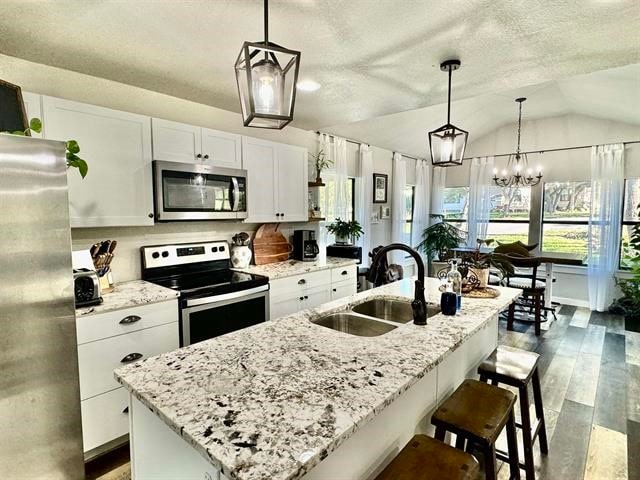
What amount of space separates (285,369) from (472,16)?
6.10 feet

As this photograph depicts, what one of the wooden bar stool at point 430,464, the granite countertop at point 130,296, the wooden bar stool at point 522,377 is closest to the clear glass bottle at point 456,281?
the wooden bar stool at point 522,377

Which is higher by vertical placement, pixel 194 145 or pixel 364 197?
pixel 194 145

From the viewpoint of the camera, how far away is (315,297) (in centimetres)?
327

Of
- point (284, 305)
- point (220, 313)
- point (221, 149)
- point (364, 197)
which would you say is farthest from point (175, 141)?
point (364, 197)

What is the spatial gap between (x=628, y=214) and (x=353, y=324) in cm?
549

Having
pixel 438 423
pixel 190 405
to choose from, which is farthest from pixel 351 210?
pixel 190 405

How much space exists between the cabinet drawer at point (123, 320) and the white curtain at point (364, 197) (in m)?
3.11

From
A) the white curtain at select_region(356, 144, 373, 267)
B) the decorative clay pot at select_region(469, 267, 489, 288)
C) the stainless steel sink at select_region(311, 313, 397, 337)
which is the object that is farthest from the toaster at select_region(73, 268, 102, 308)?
the white curtain at select_region(356, 144, 373, 267)

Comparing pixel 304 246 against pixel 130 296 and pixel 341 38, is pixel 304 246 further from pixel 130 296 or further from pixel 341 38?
pixel 341 38

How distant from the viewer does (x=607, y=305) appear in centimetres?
501

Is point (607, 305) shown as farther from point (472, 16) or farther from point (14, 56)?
point (14, 56)

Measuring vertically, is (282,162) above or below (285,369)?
above

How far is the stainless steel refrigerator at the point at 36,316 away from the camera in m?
1.40

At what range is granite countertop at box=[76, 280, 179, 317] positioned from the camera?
190cm
